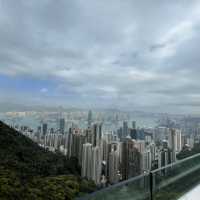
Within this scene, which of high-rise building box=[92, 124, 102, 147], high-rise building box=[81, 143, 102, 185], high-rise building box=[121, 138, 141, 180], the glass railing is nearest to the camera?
the glass railing

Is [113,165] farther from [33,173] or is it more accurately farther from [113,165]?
[33,173]

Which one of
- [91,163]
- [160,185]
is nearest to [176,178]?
[160,185]

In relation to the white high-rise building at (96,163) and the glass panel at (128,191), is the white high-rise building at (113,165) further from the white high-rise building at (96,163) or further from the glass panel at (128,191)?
the glass panel at (128,191)

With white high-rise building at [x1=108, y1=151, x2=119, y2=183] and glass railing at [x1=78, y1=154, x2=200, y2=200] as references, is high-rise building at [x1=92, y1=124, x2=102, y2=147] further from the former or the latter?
glass railing at [x1=78, y1=154, x2=200, y2=200]

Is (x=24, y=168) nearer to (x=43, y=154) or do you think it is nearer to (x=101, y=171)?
(x=43, y=154)

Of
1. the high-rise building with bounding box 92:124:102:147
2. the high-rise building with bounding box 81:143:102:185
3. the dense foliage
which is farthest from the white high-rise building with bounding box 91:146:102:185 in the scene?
the high-rise building with bounding box 92:124:102:147

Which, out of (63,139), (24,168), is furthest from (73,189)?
(63,139)

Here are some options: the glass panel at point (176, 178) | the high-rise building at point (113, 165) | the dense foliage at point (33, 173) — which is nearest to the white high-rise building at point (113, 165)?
the high-rise building at point (113, 165)
